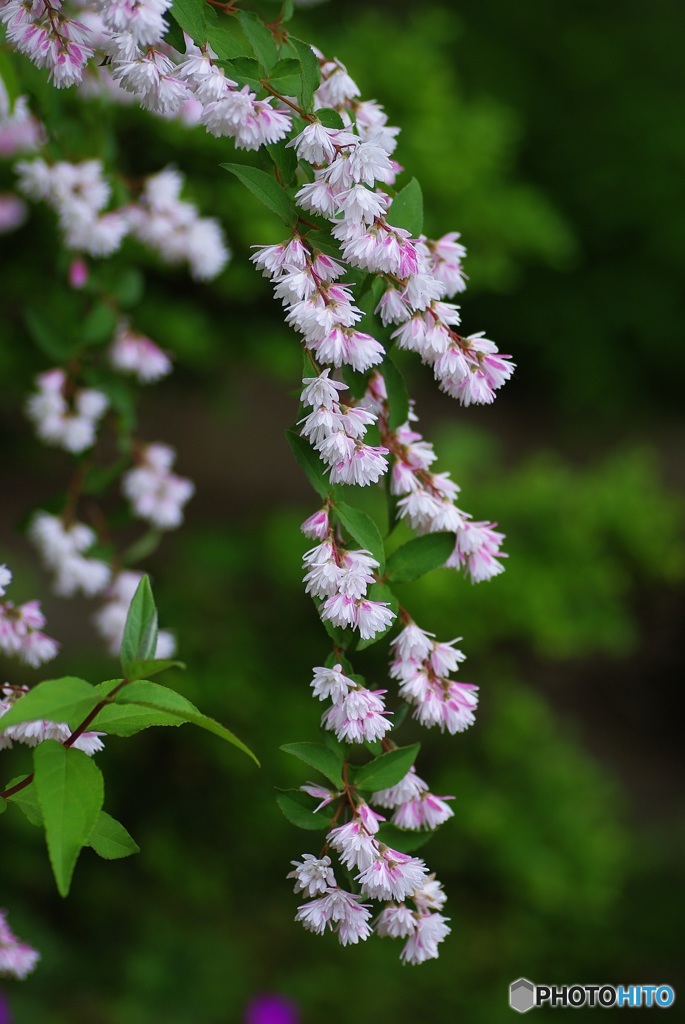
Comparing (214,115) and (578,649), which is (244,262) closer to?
(578,649)

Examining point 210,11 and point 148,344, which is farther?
point 148,344

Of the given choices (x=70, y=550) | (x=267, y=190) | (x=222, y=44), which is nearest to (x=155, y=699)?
(x=267, y=190)

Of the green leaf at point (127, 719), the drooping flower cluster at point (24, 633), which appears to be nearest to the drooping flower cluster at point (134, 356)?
the drooping flower cluster at point (24, 633)

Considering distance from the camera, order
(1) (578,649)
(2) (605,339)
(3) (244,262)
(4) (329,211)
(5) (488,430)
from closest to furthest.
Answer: (4) (329,211)
(3) (244,262)
(1) (578,649)
(2) (605,339)
(5) (488,430)

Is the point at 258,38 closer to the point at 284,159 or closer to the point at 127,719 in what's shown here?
the point at 284,159

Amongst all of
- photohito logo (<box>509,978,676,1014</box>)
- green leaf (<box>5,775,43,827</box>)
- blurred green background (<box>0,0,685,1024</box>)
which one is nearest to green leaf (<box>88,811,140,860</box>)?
green leaf (<box>5,775,43,827</box>)

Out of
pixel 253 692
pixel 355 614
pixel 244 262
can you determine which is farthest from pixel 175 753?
pixel 355 614

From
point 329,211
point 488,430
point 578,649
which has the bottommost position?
point 329,211

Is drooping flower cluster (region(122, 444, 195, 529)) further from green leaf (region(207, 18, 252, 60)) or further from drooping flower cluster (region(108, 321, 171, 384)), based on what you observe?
green leaf (region(207, 18, 252, 60))
